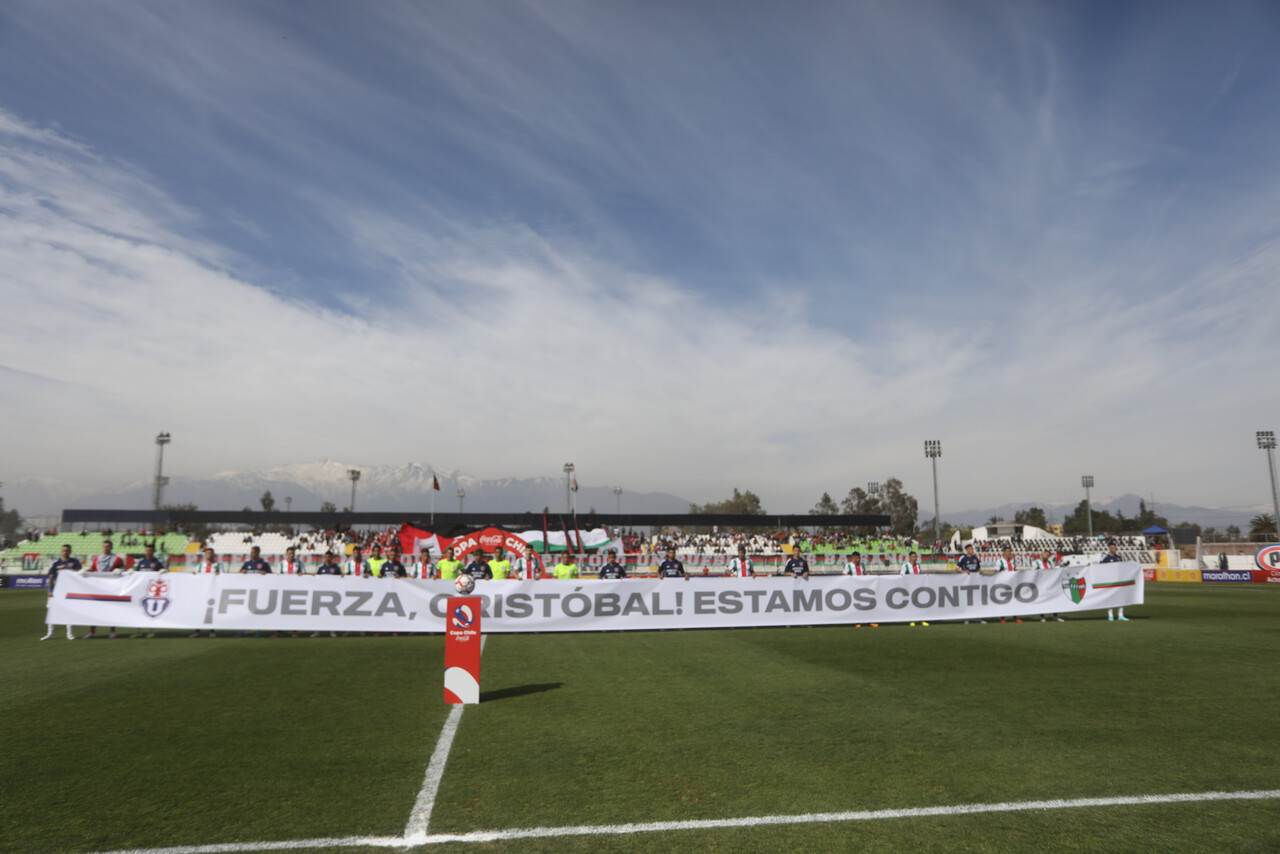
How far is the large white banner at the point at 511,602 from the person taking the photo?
14156 millimetres

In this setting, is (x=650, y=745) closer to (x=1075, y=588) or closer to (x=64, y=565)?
(x=1075, y=588)

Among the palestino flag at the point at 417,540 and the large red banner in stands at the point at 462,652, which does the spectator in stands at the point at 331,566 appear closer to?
the palestino flag at the point at 417,540

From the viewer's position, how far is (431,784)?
5.54 m

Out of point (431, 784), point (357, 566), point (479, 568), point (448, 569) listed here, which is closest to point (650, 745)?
point (431, 784)

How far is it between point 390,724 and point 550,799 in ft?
9.81

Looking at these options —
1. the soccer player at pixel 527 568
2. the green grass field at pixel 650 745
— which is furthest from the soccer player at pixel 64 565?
the soccer player at pixel 527 568

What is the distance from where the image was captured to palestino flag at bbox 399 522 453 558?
88.0 feet

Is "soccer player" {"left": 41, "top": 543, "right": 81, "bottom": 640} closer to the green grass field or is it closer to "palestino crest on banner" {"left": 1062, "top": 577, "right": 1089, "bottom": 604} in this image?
the green grass field

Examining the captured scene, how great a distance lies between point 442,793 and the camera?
5336mm

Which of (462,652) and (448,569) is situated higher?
(448,569)

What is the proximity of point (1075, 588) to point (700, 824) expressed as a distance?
16.4 m

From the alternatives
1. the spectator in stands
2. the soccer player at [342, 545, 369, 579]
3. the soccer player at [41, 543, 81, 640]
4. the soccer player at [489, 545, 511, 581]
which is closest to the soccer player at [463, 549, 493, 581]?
the soccer player at [489, 545, 511, 581]

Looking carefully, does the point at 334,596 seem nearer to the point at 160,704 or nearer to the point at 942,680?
the point at 160,704

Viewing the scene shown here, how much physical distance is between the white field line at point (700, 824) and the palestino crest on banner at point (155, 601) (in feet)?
39.4
